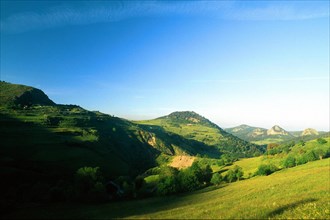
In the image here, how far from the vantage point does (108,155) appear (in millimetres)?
198500

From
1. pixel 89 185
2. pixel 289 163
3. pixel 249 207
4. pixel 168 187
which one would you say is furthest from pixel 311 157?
pixel 249 207

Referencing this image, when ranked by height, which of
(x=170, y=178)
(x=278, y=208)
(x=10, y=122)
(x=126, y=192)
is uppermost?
(x=10, y=122)

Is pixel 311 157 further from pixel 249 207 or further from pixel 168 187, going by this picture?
pixel 249 207

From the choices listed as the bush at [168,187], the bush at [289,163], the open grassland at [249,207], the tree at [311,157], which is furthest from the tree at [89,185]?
the tree at [311,157]

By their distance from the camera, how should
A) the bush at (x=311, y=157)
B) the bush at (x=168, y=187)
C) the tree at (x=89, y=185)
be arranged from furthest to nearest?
the bush at (x=311, y=157) → the bush at (x=168, y=187) → the tree at (x=89, y=185)

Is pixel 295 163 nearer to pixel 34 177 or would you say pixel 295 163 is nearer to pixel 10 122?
pixel 34 177

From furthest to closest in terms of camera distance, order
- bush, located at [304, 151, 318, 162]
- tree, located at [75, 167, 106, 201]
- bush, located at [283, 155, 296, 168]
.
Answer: bush, located at [304, 151, 318, 162]
bush, located at [283, 155, 296, 168]
tree, located at [75, 167, 106, 201]

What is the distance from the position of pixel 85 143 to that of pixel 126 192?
10099cm

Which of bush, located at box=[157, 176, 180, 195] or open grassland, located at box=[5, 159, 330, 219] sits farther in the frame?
bush, located at box=[157, 176, 180, 195]

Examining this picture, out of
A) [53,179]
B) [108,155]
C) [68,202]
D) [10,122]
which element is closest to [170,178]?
[68,202]

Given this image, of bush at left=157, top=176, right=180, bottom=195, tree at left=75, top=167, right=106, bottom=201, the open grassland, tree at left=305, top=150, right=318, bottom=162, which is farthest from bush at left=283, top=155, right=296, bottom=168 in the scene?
tree at left=75, top=167, right=106, bottom=201

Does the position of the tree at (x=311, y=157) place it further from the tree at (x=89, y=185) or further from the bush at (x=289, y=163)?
the tree at (x=89, y=185)

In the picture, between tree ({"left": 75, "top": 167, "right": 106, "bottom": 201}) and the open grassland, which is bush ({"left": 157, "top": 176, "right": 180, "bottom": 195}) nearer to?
tree ({"left": 75, "top": 167, "right": 106, "bottom": 201})

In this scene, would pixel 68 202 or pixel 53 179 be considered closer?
pixel 68 202
